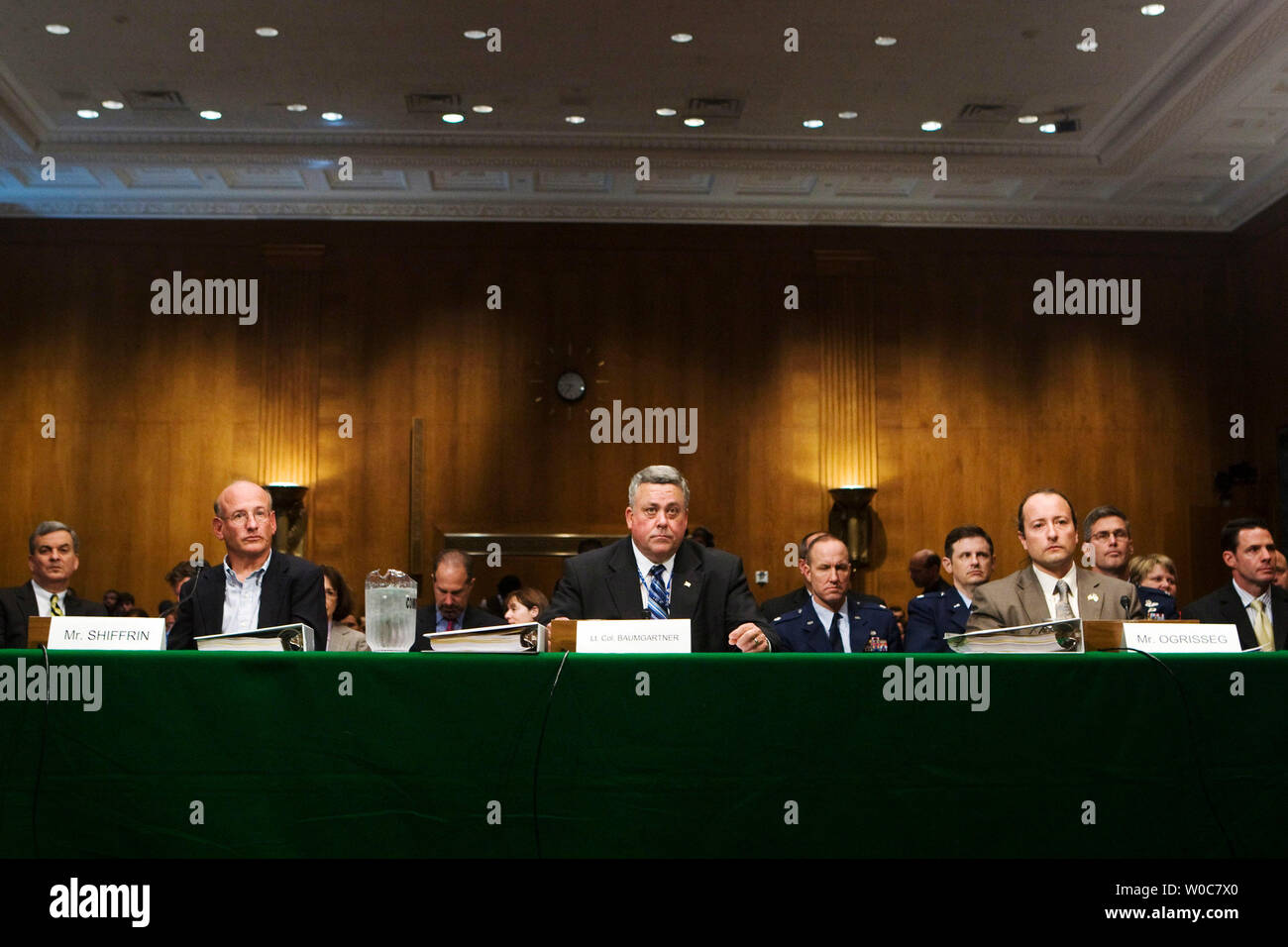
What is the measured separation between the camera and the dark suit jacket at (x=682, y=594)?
12.1 ft

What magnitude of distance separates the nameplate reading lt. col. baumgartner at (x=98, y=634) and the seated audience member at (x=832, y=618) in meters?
2.32

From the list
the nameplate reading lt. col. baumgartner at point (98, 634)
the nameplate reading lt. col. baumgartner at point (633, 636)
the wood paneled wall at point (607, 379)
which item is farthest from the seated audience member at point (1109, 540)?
the wood paneled wall at point (607, 379)

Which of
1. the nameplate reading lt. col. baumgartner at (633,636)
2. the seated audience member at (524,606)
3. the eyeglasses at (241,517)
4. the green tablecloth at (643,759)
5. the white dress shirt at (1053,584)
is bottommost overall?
the green tablecloth at (643,759)

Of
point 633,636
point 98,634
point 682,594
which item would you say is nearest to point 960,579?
point 682,594

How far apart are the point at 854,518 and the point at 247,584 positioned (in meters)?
6.81

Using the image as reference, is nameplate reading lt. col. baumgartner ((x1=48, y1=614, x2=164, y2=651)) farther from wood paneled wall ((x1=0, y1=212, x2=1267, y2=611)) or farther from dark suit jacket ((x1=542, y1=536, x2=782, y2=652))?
wood paneled wall ((x1=0, y1=212, x2=1267, y2=611))

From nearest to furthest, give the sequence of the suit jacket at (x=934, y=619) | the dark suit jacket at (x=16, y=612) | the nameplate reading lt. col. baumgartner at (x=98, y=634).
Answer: the nameplate reading lt. col. baumgartner at (x=98, y=634)
the suit jacket at (x=934, y=619)
the dark suit jacket at (x=16, y=612)

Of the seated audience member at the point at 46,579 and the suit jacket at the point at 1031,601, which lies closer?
the suit jacket at the point at 1031,601

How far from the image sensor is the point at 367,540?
9.89m

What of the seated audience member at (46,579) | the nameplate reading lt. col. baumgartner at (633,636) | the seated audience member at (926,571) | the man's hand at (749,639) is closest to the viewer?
the nameplate reading lt. col. baumgartner at (633,636)

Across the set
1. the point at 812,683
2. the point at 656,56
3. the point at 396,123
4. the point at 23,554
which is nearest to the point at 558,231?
the point at 396,123

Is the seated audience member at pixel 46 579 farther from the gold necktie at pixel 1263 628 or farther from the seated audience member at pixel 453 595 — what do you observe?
the gold necktie at pixel 1263 628

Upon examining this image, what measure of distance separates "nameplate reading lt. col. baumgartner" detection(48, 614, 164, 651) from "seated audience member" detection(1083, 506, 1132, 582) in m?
3.53

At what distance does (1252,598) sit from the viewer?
14.7 feet
